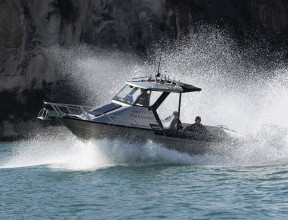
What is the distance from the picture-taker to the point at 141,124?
17.5 metres

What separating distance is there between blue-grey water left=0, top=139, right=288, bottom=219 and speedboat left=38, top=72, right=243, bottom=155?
0.28m

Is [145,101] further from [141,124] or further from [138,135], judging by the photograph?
[138,135]

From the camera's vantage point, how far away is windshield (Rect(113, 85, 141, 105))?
18.1 meters

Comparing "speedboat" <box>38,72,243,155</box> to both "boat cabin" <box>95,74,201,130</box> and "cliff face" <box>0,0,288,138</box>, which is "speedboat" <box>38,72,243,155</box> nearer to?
"boat cabin" <box>95,74,201,130</box>

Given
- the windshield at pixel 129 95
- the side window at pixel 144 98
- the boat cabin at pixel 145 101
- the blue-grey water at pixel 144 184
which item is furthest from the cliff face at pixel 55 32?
the side window at pixel 144 98

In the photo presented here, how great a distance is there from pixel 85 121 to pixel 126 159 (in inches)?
68.6

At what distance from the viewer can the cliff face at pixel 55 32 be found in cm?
4366

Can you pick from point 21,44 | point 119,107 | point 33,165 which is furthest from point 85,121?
point 21,44

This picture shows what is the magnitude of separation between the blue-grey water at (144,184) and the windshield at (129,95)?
63.3 inches

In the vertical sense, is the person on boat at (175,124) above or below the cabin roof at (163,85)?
below

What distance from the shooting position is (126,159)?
17.5 m

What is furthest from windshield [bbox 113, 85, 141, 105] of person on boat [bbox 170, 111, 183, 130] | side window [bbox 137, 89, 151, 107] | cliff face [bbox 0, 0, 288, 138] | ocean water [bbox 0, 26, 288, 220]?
cliff face [bbox 0, 0, 288, 138]

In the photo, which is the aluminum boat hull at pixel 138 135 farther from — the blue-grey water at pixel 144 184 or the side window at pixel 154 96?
the side window at pixel 154 96

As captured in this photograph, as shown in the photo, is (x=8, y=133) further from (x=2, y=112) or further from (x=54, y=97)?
(x=54, y=97)
